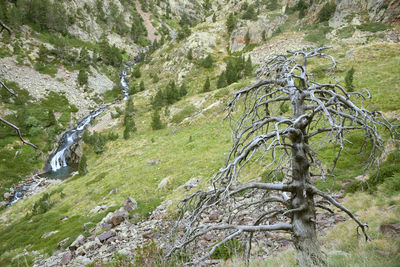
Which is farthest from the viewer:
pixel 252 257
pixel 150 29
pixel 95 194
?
pixel 150 29

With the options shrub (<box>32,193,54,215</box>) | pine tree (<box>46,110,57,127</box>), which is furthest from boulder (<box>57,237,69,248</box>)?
pine tree (<box>46,110,57,127</box>)

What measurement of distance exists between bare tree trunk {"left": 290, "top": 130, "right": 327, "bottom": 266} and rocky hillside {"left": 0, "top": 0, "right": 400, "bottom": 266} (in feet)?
3.23

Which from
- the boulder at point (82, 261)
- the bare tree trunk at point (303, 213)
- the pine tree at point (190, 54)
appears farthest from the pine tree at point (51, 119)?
the bare tree trunk at point (303, 213)

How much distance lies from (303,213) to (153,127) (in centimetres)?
3047

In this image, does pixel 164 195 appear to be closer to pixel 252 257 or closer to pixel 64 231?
pixel 64 231

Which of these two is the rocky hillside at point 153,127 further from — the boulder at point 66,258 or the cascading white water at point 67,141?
the cascading white water at point 67,141

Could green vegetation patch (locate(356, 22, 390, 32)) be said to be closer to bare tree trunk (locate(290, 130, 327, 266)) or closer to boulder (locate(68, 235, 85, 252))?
bare tree trunk (locate(290, 130, 327, 266))

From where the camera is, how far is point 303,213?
3467 mm

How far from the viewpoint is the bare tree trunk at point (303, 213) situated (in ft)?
10.9

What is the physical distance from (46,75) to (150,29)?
2957 inches

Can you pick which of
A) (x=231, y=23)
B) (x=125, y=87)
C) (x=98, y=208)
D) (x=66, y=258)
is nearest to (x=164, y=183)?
(x=98, y=208)

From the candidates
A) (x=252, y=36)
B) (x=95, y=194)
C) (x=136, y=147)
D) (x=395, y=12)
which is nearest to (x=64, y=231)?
(x=95, y=194)

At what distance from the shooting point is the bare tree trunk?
3328mm

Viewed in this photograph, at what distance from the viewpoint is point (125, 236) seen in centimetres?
1013
